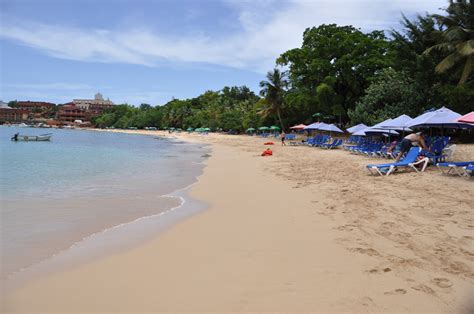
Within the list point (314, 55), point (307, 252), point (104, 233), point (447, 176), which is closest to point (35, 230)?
point (104, 233)

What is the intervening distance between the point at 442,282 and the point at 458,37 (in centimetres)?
2377

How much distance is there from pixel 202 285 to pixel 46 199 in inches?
256

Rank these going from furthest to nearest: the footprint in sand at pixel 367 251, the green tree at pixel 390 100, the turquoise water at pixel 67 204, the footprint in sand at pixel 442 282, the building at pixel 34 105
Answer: the building at pixel 34 105, the green tree at pixel 390 100, the turquoise water at pixel 67 204, the footprint in sand at pixel 367 251, the footprint in sand at pixel 442 282

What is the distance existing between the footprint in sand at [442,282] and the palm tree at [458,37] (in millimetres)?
21594

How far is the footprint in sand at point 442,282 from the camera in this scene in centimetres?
341

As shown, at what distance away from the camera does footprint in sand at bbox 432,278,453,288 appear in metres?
3.41

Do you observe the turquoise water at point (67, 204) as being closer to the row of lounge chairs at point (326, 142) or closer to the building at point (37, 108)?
the row of lounge chairs at point (326, 142)

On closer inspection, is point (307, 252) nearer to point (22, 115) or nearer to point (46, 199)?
point (46, 199)

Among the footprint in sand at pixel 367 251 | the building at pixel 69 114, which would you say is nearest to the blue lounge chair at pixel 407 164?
the footprint in sand at pixel 367 251

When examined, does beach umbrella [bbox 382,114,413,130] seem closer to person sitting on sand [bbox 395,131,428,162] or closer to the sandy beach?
person sitting on sand [bbox 395,131,428,162]

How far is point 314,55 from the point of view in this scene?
36375mm

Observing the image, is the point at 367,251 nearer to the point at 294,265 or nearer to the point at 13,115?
the point at 294,265

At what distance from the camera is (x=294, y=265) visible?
4.08 m

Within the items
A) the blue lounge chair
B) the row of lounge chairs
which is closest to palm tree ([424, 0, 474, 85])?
the row of lounge chairs
